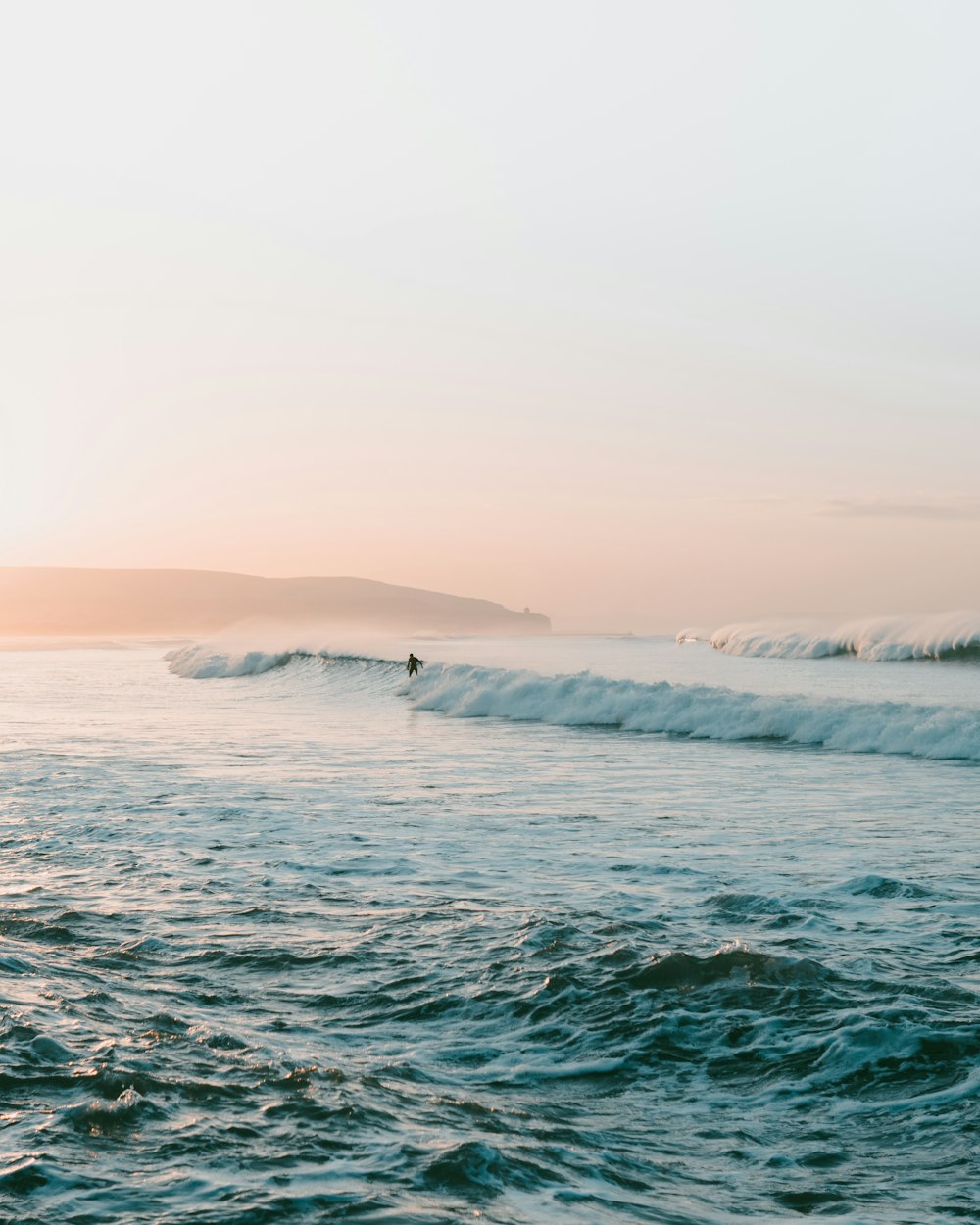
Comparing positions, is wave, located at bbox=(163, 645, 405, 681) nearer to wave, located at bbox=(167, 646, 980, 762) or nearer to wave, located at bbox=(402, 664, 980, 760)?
wave, located at bbox=(167, 646, 980, 762)

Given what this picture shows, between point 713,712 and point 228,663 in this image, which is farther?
point 228,663

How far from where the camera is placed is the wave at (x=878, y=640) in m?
56.9

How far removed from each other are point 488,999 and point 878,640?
57246 mm

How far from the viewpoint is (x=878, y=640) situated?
2379 inches

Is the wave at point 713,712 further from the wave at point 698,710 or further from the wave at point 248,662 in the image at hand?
the wave at point 248,662

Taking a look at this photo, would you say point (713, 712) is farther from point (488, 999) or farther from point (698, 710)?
point (488, 999)

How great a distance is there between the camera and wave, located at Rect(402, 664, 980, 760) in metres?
22.1

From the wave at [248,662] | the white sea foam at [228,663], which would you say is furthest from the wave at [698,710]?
the white sea foam at [228,663]

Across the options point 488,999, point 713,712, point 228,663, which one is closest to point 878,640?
point 228,663

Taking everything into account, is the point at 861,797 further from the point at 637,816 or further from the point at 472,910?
the point at 472,910

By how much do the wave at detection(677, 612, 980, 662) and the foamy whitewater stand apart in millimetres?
41689

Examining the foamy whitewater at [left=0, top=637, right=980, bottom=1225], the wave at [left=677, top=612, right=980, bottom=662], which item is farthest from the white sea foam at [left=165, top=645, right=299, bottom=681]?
the foamy whitewater at [left=0, top=637, right=980, bottom=1225]

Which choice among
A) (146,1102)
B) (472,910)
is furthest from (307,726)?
(146,1102)

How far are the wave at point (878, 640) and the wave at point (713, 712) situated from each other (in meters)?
28.3
